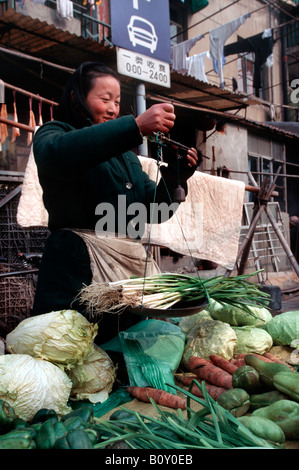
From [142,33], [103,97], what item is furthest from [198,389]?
[142,33]

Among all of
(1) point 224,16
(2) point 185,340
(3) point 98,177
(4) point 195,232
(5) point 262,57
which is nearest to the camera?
(3) point 98,177

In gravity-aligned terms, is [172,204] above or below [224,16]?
below

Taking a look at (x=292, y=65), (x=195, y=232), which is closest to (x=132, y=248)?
(x=195, y=232)

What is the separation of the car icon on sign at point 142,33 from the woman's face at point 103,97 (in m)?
Answer: 3.42

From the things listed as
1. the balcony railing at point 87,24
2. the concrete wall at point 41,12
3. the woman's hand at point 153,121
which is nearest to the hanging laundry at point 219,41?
the balcony railing at point 87,24

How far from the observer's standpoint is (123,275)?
2336 millimetres

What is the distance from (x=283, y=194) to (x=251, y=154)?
287cm

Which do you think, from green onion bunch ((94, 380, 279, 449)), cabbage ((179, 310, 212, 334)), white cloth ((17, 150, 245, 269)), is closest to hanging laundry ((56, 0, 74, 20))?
white cloth ((17, 150, 245, 269))

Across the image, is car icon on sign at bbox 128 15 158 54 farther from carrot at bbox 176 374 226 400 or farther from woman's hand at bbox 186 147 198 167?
carrot at bbox 176 374 226 400

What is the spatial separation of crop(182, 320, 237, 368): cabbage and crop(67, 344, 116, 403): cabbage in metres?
0.55

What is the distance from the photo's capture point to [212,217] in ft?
19.4

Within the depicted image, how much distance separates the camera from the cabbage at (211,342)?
235 centimetres

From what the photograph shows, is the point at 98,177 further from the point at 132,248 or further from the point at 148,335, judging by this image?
the point at 148,335

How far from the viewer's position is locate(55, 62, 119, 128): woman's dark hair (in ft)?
7.36
